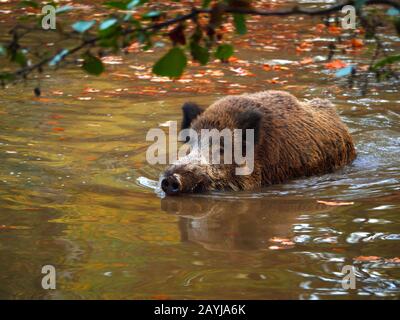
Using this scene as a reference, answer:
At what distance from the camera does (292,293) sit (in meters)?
6.26

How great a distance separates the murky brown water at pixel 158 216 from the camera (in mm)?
6543

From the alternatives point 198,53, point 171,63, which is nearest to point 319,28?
point 198,53

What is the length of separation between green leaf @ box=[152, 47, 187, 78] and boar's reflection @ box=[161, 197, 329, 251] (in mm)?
3813

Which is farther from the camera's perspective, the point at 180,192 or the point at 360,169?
the point at 360,169

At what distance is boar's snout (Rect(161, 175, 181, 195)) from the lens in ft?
31.1

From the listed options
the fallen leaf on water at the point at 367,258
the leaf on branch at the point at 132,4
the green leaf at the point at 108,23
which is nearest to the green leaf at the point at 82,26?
the green leaf at the point at 108,23

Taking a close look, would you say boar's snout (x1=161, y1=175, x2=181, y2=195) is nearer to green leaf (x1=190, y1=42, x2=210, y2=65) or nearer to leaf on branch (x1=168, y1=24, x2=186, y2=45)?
green leaf (x1=190, y1=42, x2=210, y2=65)

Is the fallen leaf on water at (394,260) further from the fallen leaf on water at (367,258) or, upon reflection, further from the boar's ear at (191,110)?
the boar's ear at (191,110)

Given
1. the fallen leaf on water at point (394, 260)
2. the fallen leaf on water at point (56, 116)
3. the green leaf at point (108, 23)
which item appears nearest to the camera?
the green leaf at point (108, 23)

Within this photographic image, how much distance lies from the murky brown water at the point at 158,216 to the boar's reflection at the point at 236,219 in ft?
0.04

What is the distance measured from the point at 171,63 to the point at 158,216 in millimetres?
4863

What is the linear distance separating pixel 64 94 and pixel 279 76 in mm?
4251

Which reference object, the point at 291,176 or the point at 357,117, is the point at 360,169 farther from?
the point at 357,117
